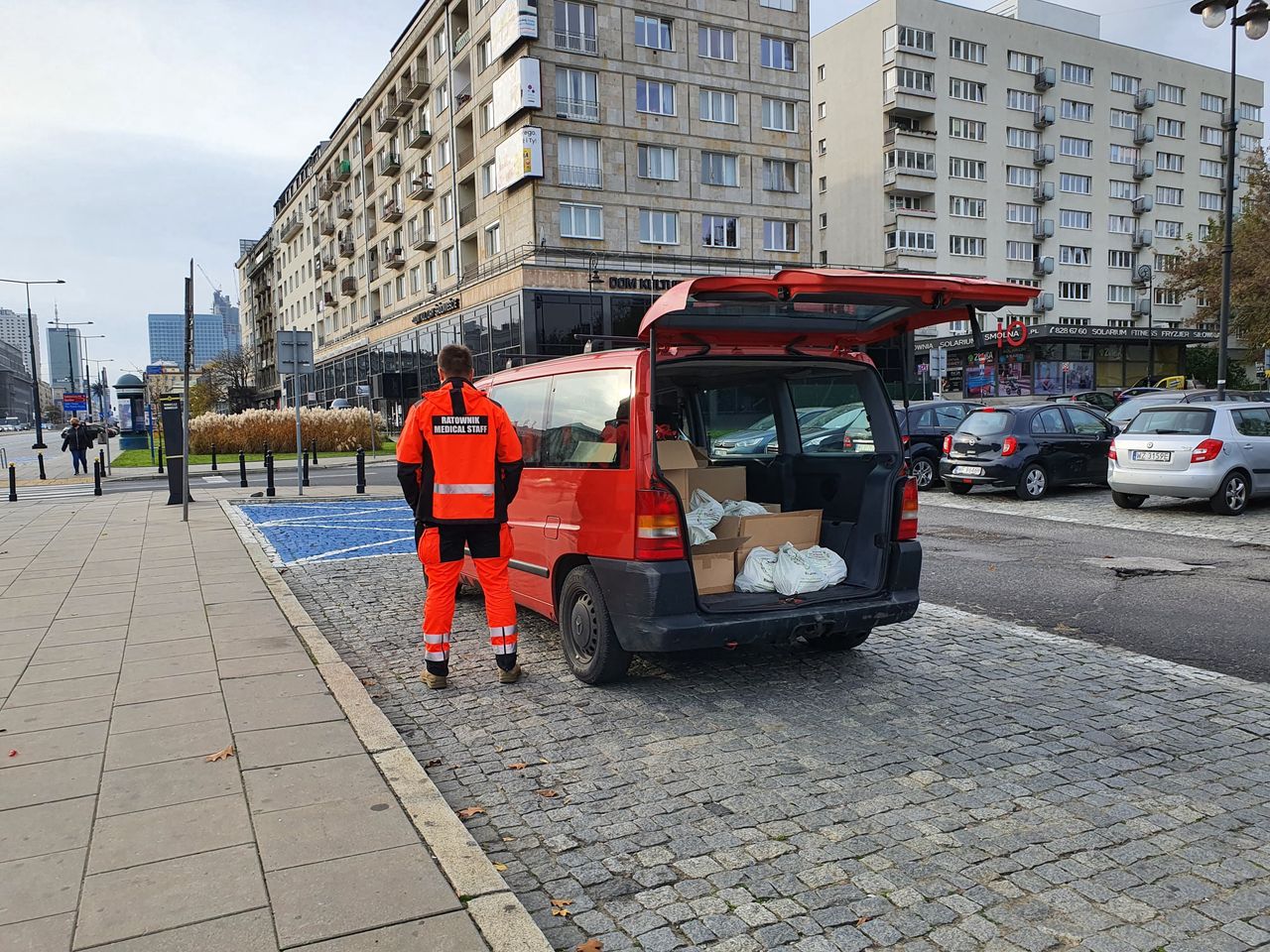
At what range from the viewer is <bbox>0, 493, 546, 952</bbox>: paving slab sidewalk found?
2.79 meters

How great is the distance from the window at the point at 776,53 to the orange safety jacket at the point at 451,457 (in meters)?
41.8

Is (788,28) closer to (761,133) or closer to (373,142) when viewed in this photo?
(761,133)

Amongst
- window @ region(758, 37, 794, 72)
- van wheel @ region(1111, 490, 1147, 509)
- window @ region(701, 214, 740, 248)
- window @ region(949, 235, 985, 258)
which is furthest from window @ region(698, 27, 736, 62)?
van wheel @ region(1111, 490, 1147, 509)

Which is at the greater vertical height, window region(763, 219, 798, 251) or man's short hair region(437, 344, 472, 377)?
window region(763, 219, 798, 251)

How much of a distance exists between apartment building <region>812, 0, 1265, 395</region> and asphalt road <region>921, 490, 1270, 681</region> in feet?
141

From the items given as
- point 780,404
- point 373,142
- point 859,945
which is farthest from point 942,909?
point 373,142

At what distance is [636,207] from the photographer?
39.9 metres

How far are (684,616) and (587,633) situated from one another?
0.77 metres

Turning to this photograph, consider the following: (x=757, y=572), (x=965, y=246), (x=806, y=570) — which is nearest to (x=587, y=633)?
(x=757, y=572)

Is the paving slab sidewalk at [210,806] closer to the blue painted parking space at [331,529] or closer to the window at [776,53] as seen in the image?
the blue painted parking space at [331,529]

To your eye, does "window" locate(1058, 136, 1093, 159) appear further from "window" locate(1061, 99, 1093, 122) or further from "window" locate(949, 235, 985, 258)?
"window" locate(949, 235, 985, 258)

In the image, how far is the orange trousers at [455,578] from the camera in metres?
5.39

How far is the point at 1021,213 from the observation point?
62219mm

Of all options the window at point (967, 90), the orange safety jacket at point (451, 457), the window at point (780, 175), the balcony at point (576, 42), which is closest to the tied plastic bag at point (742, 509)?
the orange safety jacket at point (451, 457)
